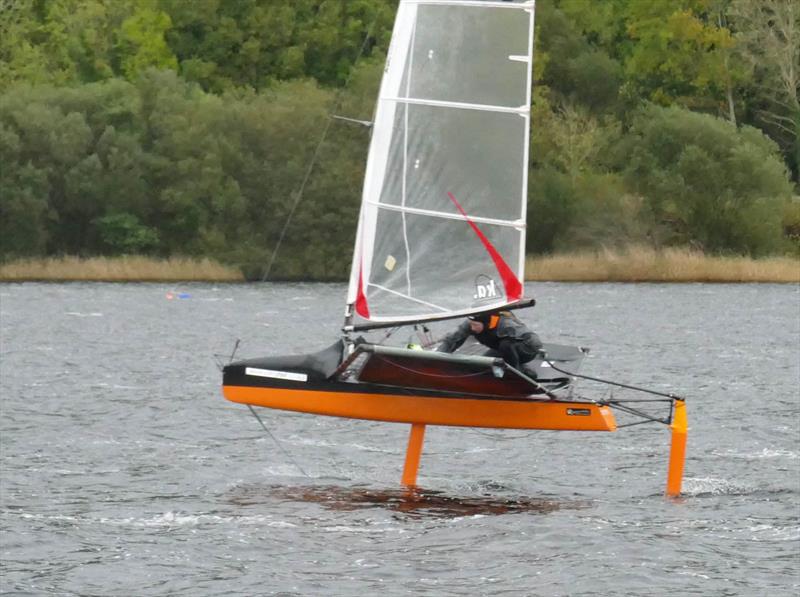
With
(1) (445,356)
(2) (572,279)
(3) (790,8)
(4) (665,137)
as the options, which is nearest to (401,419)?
(1) (445,356)

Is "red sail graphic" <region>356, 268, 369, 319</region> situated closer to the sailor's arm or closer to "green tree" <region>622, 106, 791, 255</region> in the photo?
the sailor's arm

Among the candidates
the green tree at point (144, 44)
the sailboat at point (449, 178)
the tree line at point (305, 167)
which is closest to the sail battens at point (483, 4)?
the sailboat at point (449, 178)

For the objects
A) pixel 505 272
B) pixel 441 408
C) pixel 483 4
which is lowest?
pixel 441 408

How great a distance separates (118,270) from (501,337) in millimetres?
59606

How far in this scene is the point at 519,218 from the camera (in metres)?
21.0

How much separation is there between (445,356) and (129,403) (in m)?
14.1

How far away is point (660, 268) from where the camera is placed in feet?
242

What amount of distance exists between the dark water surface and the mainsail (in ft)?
8.60

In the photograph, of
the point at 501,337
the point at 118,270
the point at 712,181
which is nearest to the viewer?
the point at 501,337

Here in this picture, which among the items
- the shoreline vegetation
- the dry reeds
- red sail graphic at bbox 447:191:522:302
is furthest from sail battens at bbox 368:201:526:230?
the dry reeds

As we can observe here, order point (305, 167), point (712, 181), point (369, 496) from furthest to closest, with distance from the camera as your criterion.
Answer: point (305, 167), point (712, 181), point (369, 496)

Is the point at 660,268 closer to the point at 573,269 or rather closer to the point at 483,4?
the point at 573,269

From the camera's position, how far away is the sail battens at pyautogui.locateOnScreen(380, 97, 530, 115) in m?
20.9

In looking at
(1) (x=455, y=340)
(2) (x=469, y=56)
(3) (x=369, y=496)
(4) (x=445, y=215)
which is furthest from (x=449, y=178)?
(3) (x=369, y=496)
